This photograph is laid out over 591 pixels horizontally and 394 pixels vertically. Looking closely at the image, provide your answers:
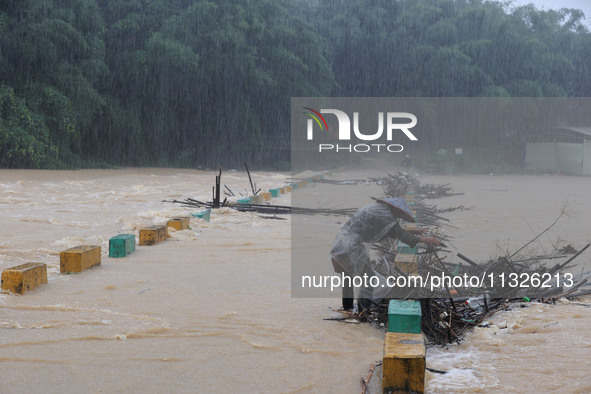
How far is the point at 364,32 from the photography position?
34.5m

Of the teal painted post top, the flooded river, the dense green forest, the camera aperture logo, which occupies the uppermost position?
the dense green forest

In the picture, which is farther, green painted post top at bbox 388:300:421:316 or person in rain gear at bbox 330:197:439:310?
person in rain gear at bbox 330:197:439:310

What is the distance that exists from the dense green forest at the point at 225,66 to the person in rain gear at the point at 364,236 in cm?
1582

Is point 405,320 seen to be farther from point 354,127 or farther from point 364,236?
point 354,127

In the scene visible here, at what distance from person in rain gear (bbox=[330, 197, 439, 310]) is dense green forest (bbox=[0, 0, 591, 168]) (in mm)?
15820

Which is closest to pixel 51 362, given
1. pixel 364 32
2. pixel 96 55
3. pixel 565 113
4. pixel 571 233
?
pixel 571 233

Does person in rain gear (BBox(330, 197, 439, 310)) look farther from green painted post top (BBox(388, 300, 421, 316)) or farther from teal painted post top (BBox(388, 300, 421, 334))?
teal painted post top (BBox(388, 300, 421, 334))

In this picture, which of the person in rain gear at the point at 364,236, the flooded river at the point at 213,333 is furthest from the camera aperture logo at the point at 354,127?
the person in rain gear at the point at 364,236

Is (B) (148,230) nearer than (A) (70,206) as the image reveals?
Yes

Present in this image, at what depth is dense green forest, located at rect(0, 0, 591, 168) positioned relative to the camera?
20141 millimetres

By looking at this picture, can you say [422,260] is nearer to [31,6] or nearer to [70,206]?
[70,206]

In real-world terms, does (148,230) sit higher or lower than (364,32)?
lower

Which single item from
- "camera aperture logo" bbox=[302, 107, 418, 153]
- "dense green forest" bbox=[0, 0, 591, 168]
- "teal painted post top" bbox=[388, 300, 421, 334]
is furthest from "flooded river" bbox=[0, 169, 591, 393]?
"dense green forest" bbox=[0, 0, 591, 168]

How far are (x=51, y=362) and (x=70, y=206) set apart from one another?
9.30 metres
